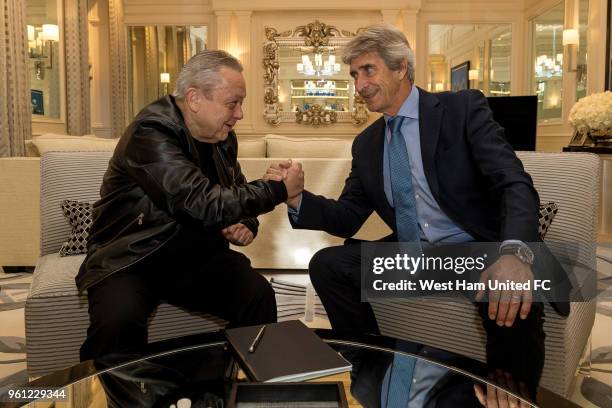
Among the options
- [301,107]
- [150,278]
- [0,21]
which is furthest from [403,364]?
[301,107]

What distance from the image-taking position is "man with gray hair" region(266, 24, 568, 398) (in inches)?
69.3

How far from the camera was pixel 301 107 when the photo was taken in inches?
341

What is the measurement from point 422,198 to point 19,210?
2.88 m

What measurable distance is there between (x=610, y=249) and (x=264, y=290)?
3.76m

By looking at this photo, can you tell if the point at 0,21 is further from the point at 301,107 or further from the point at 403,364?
the point at 403,364

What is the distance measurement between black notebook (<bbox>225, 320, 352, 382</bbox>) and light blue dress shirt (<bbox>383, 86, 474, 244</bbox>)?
811 millimetres

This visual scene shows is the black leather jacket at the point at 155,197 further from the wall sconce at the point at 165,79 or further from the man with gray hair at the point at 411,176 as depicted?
the wall sconce at the point at 165,79

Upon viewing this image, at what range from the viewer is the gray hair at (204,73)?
5.76 ft

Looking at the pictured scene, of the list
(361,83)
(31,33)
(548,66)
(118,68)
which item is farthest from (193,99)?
(548,66)

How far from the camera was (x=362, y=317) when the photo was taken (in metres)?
1.87

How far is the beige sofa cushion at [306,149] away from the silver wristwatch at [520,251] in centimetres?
230

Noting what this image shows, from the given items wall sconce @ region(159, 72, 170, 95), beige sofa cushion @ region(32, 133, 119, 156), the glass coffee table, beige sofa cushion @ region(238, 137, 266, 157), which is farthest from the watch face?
wall sconce @ region(159, 72, 170, 95)

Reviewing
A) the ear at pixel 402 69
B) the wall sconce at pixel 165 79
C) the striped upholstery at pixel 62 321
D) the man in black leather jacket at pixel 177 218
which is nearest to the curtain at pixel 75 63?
the wall sconce at pixel 165 79

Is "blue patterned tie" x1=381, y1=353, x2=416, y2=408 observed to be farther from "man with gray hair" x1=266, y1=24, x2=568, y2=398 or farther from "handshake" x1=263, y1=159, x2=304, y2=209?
"handshake" x1=263, y1=159, x2=304, y2=209
